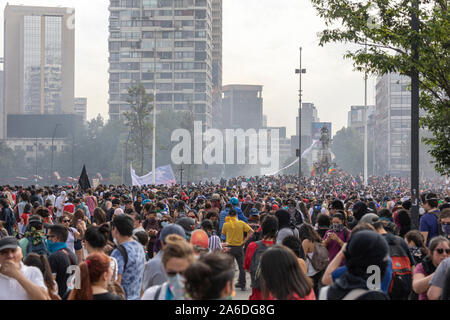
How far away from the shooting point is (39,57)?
193875 millimetres

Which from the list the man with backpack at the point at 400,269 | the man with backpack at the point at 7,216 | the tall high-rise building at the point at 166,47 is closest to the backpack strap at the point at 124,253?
the man with backpack at the point at 400,269

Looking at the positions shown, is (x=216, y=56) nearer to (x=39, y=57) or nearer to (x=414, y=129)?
(x=39, y=57)

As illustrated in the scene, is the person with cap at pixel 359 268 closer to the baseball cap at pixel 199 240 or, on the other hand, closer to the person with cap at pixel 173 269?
the person with cap at pixel 173 269

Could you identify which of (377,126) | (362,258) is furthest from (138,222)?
(377,126)

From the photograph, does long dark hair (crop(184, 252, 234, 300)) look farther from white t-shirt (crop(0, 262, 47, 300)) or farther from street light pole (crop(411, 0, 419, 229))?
street light pole (crop(411, 0, 419, 229))

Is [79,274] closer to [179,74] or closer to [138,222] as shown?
[138,222]

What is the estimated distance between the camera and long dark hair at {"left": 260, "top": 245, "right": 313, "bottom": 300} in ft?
13.1

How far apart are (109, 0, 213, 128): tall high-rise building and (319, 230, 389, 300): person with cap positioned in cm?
12955

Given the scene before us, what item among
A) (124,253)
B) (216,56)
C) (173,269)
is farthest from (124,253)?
(216,56)

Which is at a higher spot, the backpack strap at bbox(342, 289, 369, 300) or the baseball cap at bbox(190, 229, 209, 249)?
the backpack strap at bbox(342, 289, 369, 300)

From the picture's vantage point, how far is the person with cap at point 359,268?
157 inches

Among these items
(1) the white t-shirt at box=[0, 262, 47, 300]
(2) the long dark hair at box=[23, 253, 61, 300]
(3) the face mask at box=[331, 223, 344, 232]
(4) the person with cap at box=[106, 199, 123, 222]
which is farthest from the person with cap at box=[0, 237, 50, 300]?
(4) the person with cap at box=[106, 199, 123, 222]

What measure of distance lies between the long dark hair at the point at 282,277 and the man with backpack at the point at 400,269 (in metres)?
2.59
